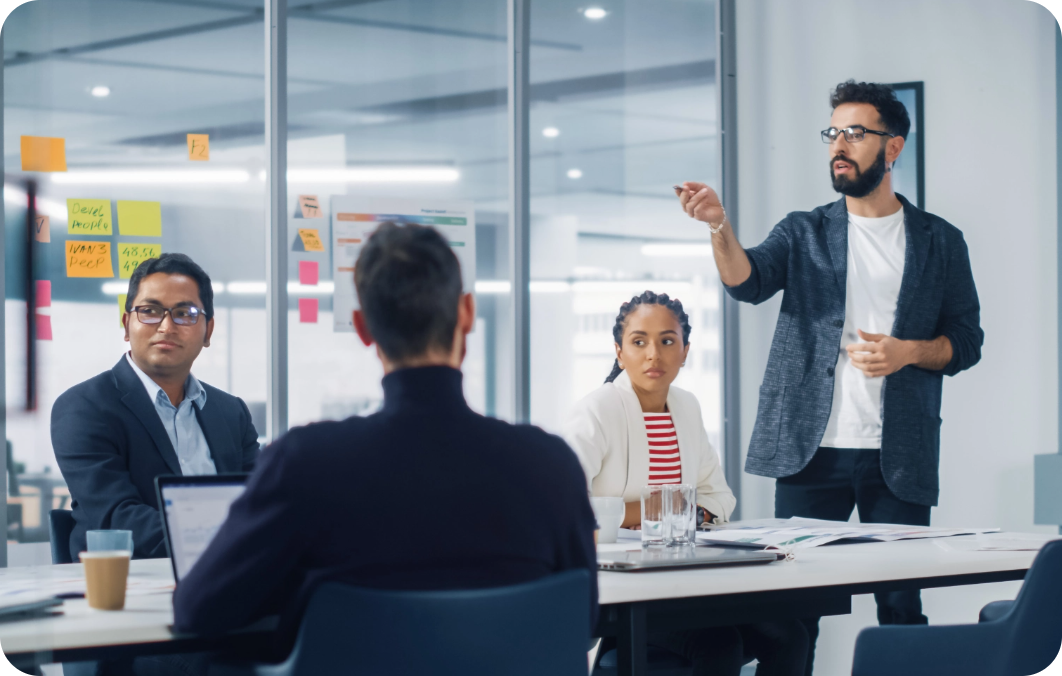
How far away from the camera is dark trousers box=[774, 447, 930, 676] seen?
117 inches

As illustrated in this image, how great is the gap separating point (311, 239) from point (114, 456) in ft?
5.44

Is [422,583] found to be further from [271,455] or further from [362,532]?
[271,455]

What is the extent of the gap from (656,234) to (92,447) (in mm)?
2779

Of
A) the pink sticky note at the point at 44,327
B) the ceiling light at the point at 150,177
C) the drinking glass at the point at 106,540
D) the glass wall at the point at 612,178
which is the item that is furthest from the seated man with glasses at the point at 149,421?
the glass wall at the point at 612,178

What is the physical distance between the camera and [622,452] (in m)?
2.62

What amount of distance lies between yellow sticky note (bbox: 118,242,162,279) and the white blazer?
1.68 metres

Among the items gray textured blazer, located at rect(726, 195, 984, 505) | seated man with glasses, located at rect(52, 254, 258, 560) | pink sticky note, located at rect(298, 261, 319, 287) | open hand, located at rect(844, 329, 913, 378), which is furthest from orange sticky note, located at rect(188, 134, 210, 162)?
open hand, located at rect(844, 329, 913, 378)

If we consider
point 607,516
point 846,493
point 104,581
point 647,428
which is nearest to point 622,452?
Result: point 647,428

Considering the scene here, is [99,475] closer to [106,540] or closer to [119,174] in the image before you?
[106,540]

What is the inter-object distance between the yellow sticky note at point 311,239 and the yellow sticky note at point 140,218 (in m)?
0.49

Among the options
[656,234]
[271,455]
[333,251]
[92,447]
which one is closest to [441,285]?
[271,455]

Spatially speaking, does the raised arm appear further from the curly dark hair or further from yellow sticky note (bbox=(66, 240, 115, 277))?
the curly dark hair

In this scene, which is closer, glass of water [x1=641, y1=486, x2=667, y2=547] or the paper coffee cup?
the paper coffee cup

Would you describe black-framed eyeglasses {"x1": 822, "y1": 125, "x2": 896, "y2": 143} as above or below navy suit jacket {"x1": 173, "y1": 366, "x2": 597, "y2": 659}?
above
